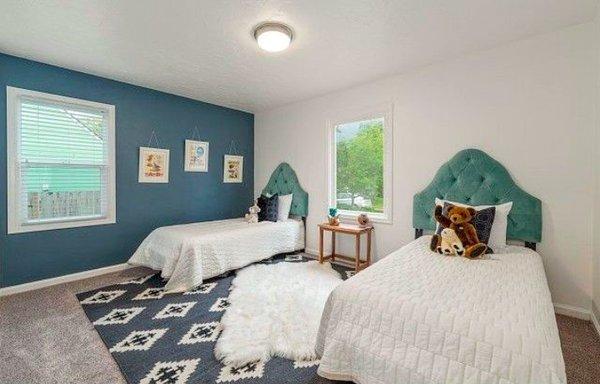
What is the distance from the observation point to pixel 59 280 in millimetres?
3064

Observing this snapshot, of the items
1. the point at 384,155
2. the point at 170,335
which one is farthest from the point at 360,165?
the point at 170,335

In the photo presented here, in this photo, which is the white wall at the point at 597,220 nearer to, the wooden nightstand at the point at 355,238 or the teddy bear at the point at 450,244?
the teddy bear at the point at 450,244

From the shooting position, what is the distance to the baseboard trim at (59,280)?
279cm

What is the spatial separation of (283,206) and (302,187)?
0.41 meters

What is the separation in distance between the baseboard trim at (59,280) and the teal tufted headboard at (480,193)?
11.9 feet

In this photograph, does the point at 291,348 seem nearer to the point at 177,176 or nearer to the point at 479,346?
the point at 479,346

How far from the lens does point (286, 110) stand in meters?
4.50

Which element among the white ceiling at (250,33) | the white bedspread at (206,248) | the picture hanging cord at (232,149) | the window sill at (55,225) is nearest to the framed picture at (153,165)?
the window sill at (55,225)

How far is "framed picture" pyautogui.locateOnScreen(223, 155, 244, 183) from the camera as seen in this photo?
15.3 ft

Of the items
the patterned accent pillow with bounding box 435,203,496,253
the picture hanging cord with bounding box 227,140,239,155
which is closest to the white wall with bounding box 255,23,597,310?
the patterned accent pillow with bounding box 435,203,496,253

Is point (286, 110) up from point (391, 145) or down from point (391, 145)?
up

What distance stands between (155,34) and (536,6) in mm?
2936

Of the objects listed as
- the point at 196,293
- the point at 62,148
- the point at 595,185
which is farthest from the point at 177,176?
the point at 595,185

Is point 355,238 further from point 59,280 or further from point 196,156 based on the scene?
point 59,280
